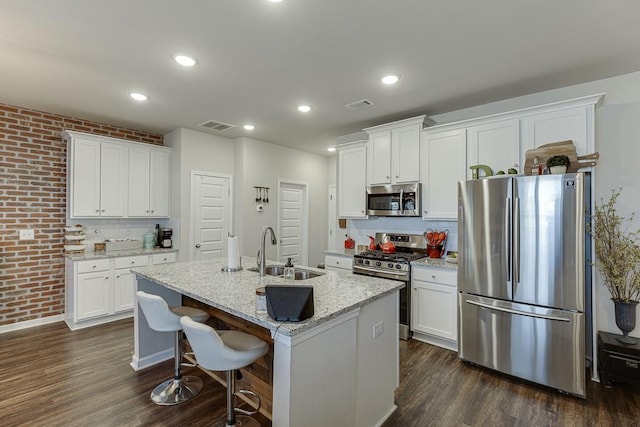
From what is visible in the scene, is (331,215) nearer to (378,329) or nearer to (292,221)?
(292,221)

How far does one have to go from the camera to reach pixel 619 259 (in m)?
2.61

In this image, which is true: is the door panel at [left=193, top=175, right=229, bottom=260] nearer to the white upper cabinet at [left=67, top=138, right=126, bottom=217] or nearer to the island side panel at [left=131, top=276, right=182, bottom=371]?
the white upper cabinet at [left=67, top=138, right=126, bottom=217]

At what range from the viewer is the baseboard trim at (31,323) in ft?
12.5

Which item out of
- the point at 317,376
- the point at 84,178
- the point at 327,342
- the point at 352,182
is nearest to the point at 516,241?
the point at 327,342

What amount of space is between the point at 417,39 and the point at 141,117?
3.75 meters

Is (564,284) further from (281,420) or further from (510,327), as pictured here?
(281,420)

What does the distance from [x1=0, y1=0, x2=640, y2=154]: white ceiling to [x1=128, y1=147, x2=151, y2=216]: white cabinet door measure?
889 millimetres

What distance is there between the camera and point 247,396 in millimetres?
2371

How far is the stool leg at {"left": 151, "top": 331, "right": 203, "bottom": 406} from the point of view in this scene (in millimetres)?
2391

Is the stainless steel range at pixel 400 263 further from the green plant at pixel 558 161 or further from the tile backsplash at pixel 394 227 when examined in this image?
the green plant at pixel 558 161

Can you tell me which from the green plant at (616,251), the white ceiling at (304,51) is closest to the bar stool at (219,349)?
the white ceiling at (304,51)

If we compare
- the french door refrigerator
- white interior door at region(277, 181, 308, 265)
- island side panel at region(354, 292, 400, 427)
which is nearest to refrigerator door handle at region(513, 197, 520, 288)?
the french door refrigerator

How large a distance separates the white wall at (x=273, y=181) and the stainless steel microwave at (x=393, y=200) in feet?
6.75

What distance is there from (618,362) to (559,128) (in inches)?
82.0
